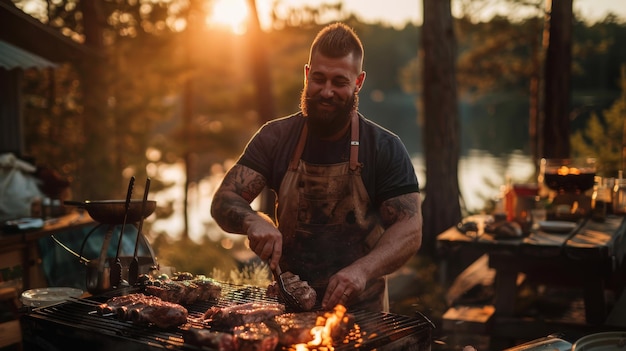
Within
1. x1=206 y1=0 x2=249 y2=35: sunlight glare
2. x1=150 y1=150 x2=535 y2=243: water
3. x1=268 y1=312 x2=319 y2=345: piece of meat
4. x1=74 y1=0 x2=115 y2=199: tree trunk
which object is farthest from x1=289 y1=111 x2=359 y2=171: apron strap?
x1=150 y1=150 x2=535 y2=243: water

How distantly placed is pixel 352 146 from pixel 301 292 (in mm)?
1161

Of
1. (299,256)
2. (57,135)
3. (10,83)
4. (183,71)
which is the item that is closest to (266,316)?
(299,256)

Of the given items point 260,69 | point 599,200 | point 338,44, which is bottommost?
point 599,200

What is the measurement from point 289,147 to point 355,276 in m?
1.27

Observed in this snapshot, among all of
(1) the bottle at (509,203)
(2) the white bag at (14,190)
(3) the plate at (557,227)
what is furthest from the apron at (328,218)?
(2) the white bag at (14,190)

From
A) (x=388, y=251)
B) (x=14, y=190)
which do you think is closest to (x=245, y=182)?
(x=388, y=251)

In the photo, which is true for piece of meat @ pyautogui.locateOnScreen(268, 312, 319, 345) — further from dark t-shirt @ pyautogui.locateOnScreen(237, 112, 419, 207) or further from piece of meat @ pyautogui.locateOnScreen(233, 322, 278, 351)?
dark t-shirt @ pyautogui.locateOnScreen(237, 112, 419, 207)

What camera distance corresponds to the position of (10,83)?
29.3ft

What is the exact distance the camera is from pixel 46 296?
4.43 m

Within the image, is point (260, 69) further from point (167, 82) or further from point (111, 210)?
point (111, 210)

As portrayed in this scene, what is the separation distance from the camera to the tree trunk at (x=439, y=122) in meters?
10.8

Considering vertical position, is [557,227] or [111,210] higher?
[111,210]

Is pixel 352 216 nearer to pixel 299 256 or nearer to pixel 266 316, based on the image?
pixel 299 256

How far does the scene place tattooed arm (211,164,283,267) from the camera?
3729mm
